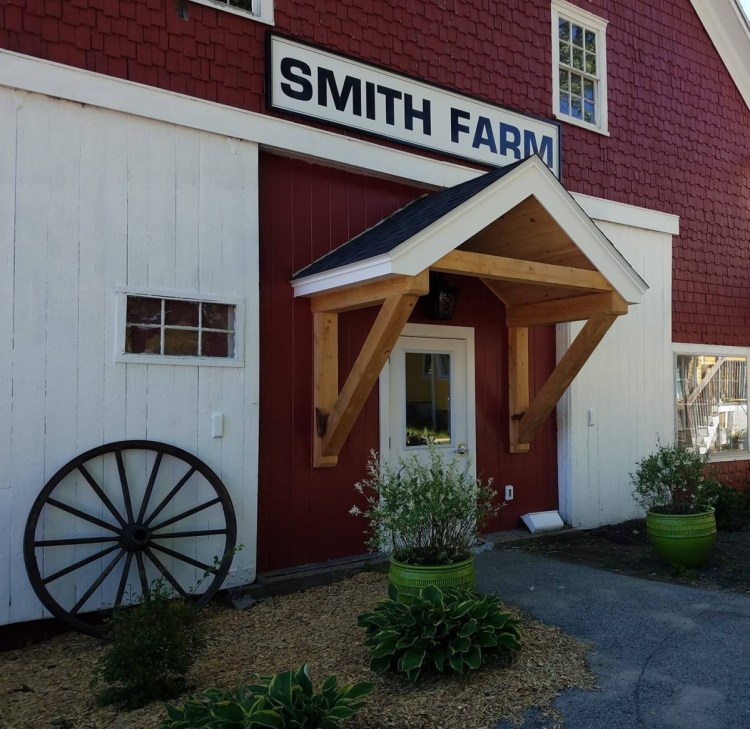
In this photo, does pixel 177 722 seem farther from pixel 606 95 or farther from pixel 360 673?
pixel 606 95

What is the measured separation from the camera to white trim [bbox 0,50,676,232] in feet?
15.5

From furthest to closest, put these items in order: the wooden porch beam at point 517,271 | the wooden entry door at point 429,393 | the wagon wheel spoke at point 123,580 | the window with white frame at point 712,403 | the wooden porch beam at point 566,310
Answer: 1. the window with white frame at point 712,403
2. the wooden entry door at point 429,393
3. the wooden porch beam at point 566,310
4. the wooden porch beam at point 517,271
5. the wagon wheel spoke at point 123,580

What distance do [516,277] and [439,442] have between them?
77.8 inches

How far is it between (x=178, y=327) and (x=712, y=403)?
23.5 ft

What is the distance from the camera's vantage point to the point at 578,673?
12.4 feet

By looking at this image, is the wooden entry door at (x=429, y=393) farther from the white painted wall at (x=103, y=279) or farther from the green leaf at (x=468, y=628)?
the green leaf at (x=468, y=628)

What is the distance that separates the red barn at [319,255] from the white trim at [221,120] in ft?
0.06

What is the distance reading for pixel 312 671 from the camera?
155 inches

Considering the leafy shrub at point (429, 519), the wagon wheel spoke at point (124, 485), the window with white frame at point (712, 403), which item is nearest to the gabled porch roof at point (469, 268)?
the leafy shrub at point (429, 519)

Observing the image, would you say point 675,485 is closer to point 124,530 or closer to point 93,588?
point 124,530

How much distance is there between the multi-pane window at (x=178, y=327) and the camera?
5121mm

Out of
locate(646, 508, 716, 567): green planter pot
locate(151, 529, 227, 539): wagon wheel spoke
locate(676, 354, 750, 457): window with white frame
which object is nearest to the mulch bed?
locate(646, 508, 716, 567): green planter pot

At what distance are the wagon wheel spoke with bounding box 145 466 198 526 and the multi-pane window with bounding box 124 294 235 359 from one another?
2.78 feet

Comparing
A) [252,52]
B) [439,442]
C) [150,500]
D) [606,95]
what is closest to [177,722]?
[150,500]
